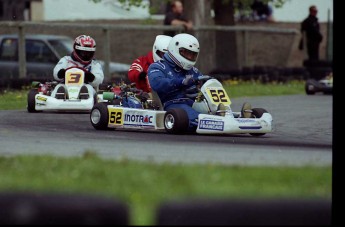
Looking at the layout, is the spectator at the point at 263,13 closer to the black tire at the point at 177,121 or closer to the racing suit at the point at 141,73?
the racing suit at the point at 141,73

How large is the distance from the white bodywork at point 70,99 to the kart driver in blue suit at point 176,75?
9.81ft

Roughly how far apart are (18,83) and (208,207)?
1580 cm

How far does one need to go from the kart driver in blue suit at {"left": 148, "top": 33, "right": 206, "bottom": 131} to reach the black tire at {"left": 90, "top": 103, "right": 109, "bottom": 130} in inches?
25.7

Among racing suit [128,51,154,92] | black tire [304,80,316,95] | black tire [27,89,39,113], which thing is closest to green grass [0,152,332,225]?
racing suit [128,51,154,92]

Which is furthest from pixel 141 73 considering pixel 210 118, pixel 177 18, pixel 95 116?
pixel 177 18

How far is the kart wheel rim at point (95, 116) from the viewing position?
12.9m

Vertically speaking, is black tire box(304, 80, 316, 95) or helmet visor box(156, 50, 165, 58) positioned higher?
helmet visor box(156, 50, 165, 58)

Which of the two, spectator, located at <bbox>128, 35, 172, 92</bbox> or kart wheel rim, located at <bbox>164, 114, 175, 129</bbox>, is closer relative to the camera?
kart wheel rim, located at <bbox>164, 114, 175, 129</bbox>

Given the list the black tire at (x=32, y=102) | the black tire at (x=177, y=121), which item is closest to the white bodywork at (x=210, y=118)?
the black tire at (x=177, y=121)

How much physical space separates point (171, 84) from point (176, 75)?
260mm

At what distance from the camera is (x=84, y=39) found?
16.1 meters

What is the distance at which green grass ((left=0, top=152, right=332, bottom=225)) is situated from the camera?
6.02 meters

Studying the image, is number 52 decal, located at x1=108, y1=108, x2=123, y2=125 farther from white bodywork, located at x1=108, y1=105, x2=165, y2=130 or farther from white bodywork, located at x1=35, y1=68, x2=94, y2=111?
white bodywork, located at x1=35, y1=68, x2=94, y2=111

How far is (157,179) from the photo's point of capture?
6.52m
